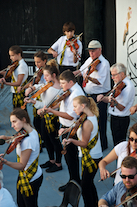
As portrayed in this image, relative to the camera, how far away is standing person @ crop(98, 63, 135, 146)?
4.21 m

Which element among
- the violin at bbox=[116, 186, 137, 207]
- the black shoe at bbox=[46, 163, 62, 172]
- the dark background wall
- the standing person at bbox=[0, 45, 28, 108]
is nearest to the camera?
the violin at bbox=[116, 186, 137, 207]

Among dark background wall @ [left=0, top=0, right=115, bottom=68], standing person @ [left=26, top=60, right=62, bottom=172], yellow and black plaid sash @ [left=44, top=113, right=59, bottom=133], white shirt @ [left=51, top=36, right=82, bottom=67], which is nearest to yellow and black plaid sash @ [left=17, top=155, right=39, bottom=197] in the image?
standing person @ [left=26, top=60, right=62, bottom=172]

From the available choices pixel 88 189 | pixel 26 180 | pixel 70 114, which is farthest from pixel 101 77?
pixel 26 180

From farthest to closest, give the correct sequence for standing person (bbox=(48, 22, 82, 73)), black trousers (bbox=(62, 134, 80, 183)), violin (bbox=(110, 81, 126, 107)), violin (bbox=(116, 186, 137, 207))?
standing person (bbox=(48, 22, 82, 73)) < violin (bbox=(110, 81, 126, 107)) < black trousers (bbox=(62, 134, 80, 183)) < violin (bbox=(116, 186, 137, 207))

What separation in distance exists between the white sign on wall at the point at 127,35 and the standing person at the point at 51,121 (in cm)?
302

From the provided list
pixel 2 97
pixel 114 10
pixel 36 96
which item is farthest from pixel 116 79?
pixel 2 97

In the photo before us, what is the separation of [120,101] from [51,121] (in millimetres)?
1091

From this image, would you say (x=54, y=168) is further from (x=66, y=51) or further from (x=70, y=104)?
(x=66, y=51)

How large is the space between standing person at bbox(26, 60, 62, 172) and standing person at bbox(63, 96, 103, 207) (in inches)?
38.7

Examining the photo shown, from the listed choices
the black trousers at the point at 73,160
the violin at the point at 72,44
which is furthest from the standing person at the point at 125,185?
the violin at the point at 72,44

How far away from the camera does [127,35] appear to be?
733cm

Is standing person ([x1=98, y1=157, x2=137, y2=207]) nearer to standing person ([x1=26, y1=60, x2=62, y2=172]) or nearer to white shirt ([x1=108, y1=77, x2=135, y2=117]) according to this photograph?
white shirt ([x1=108, y1=77, x2=135, y2=117])

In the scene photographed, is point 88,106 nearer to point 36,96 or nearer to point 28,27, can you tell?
point 36,96

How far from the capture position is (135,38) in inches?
274
